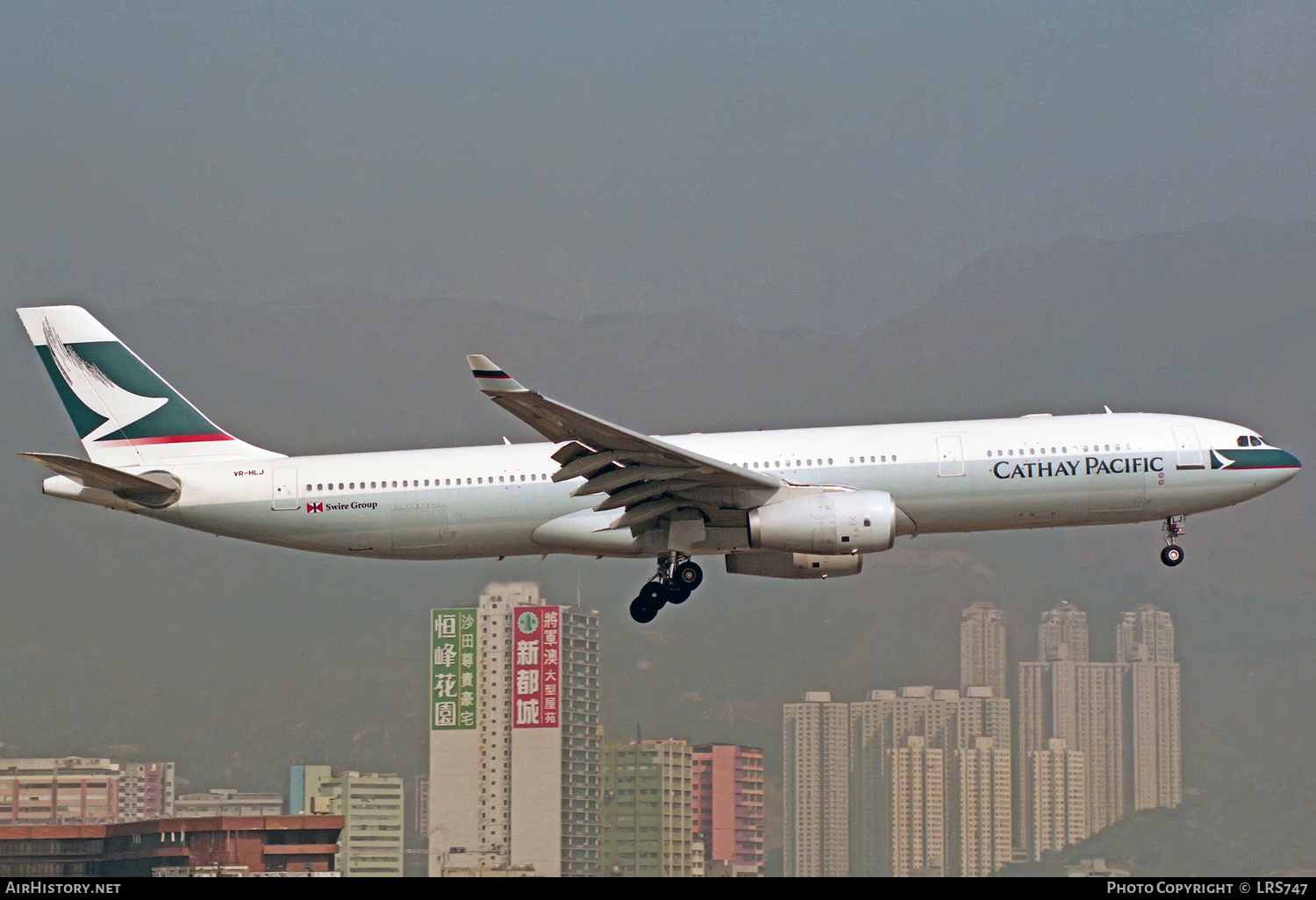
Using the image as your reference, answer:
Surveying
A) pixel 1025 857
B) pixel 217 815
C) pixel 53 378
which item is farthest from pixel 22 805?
pixel 1025 857

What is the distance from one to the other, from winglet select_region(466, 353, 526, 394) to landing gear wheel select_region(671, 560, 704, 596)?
7925mm

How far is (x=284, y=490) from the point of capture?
119 ft

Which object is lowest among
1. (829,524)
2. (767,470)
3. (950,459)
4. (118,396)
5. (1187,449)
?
(829,524)

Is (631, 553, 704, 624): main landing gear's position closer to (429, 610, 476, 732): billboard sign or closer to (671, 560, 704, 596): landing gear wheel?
(671, 560, 704, 596): landing gear wheel

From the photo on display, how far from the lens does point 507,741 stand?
86000 millimetres

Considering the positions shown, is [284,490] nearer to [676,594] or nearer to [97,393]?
[97,393]

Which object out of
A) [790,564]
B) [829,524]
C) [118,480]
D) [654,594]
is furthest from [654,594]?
[118,480]

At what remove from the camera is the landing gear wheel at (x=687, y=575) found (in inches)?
1443

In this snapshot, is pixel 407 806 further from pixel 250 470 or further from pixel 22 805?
pixel 250 470

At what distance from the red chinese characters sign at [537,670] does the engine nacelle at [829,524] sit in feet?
174

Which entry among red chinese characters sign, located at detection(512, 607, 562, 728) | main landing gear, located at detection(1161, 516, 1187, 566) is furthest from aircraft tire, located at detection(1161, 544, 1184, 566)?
red chinese characters sign, located at detection(512, 607, 562, 728)

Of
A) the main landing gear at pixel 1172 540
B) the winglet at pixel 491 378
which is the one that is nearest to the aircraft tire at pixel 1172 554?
the main landing gear at pixel 1172 540

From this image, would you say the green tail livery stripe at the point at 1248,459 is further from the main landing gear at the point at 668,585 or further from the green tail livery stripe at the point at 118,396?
the green tail livery stripe at the point at 118,396

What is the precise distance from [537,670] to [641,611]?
166ft
